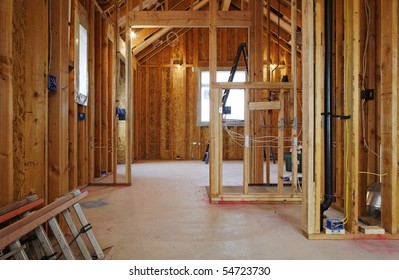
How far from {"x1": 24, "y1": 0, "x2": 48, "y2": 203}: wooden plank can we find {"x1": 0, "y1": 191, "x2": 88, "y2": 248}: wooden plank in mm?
473

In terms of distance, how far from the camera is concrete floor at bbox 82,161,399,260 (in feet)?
7.75

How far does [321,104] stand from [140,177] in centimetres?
439

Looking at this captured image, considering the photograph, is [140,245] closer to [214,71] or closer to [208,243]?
[208,243]

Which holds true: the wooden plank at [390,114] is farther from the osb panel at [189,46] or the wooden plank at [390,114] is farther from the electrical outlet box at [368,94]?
the osb panel at [189,46]

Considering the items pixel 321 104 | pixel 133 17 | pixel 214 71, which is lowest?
pixel 321 104

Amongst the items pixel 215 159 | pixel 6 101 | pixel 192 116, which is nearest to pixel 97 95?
pixel 215 159

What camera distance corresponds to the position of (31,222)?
171cm

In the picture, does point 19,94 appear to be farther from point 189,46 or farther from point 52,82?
point 189,46

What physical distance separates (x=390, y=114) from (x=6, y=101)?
2930 mm

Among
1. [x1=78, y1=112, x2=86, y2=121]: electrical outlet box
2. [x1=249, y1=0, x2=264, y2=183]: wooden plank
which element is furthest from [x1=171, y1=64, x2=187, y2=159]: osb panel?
[x1=249, y1=0, x2=264, y2=183]: wooden plank

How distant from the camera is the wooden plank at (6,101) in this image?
2.10 meters

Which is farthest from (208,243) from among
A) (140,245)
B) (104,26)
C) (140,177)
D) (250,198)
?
(104,26)

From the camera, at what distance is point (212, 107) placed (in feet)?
13.5

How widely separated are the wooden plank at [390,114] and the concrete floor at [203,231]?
0.28 meters
